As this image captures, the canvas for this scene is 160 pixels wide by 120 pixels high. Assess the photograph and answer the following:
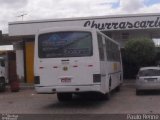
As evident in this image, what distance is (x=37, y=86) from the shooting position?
19156 mm

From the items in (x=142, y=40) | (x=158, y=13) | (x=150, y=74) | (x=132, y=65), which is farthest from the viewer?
(x=132, y=65)

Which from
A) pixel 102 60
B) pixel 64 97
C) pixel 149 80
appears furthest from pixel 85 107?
pixel 149 80

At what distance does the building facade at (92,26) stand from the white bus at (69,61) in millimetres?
16397

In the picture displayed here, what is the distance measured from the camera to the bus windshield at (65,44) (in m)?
19.0

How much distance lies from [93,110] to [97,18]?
772 inches

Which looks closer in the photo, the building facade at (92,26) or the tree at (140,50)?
the tree at (140,50)

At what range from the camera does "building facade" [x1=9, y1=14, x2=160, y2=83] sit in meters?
→ 36.6

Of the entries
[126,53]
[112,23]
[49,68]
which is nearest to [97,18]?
[112,23]

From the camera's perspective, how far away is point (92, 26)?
121 ft

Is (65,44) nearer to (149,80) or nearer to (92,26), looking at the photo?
(149,80)

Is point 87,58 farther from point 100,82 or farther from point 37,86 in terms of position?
point 37,86

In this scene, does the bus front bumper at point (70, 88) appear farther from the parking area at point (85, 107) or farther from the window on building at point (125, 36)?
the window on building at point (125, 36)

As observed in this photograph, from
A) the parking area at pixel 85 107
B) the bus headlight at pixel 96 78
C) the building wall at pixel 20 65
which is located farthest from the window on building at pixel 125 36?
the bus headlight at pixel 96 78

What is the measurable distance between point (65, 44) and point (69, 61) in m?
0.78
